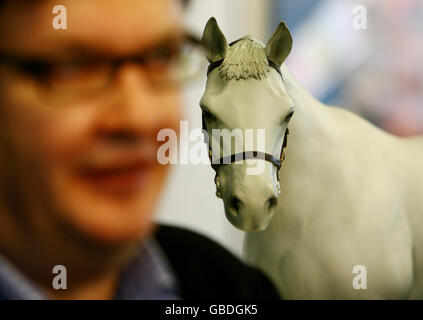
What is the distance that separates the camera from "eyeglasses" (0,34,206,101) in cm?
33

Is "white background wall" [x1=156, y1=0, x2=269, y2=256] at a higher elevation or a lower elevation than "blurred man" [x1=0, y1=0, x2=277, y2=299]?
higher

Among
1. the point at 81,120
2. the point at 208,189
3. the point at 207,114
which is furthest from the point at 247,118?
the point at 208,189

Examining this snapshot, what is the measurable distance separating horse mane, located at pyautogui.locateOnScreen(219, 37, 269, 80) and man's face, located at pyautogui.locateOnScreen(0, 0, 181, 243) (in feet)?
0.31

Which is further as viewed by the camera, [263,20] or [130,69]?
[263,20]

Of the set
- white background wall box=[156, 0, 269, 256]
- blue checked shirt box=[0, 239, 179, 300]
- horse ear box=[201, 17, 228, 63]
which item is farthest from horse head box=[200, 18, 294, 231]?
white background wall box=[156, 0, 269, 256]

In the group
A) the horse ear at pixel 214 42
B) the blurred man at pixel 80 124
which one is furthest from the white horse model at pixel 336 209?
the blurred man at pixel 80 124

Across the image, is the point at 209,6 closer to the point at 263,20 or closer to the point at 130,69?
the point at 263,20

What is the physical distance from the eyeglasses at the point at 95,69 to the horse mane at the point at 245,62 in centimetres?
6

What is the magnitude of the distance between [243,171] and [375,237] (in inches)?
9.8

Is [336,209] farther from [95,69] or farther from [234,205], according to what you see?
[95,69]

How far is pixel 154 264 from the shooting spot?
1.54 ft

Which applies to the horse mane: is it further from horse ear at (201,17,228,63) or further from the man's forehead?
the man's forehead
